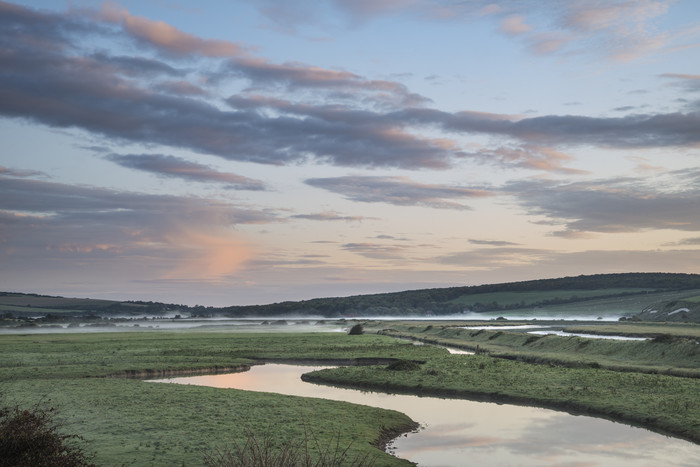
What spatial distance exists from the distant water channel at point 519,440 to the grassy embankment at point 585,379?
193 cm

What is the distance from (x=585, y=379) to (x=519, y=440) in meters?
19.7

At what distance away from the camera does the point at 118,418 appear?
32.6 meters

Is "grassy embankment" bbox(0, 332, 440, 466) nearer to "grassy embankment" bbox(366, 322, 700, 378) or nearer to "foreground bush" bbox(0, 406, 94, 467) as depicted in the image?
"foreground bush" bbox(0, 406, 94, 467)

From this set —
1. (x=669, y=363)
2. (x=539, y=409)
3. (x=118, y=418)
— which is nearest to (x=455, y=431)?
(x=539, y=409)

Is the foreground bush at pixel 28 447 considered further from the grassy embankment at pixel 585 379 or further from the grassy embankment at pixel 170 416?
the grassy embankment at pixel 585 379

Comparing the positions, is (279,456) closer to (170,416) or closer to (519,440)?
(170,416)

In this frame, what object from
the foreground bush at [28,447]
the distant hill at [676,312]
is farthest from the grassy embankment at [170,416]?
the distant hill at [676,312]

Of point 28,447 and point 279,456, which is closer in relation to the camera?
point 28,447

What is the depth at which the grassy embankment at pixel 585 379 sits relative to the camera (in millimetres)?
37500

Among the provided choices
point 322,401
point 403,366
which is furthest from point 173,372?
point 322,401

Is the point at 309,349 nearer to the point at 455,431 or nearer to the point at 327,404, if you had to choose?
the point at 327,404

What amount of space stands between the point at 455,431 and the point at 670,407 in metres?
13.1

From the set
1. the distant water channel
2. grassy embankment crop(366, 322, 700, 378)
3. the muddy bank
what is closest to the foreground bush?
the distant water channel

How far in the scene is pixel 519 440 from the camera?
32.0 m
